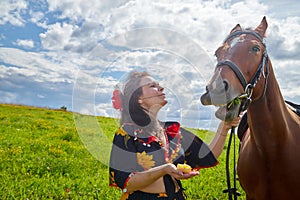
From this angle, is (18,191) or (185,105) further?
(18,191)

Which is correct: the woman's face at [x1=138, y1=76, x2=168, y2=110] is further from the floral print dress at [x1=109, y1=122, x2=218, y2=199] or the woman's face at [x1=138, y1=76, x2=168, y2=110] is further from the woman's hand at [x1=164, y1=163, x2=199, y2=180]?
the woman's hand at [x1=164, y1=163, x2=199, y2=180]

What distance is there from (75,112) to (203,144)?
4.59ft

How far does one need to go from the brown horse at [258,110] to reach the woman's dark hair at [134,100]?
68 cm

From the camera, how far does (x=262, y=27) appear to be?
12.3ft

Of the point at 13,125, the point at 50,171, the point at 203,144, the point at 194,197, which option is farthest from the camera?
the point at 13,125

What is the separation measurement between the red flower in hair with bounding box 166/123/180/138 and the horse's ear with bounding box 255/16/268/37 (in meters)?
1.25

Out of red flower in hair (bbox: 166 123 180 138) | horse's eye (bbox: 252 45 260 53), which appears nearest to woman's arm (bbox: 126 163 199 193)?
red flower in hair (bbox: 166 123 180 138)

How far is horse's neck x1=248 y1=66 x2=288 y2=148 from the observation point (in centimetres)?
361

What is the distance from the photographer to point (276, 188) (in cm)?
383

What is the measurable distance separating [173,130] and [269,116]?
98 cm

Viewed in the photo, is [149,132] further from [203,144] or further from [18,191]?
[18,191]

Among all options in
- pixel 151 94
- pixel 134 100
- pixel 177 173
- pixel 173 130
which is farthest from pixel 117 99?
pixel 177 173

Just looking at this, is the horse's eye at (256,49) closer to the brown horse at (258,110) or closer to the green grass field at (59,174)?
the brown horse at (258,110)

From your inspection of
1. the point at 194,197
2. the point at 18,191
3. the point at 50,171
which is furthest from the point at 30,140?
the point at 194,197
